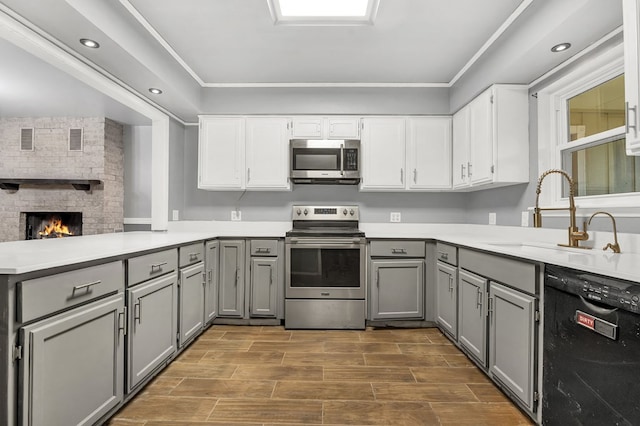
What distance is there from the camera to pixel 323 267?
10.4ft

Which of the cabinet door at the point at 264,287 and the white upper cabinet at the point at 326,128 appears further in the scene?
the white upper cabinet at the point at 326,128

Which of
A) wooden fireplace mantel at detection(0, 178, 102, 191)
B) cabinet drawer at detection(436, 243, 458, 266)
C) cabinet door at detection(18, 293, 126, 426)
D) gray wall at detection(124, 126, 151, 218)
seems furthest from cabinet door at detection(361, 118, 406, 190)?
wooden fireplace mantel at detection(0, 178, 102, 191)

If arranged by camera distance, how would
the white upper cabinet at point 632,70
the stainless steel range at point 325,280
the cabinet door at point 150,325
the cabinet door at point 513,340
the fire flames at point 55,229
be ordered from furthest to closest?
the fire flames at point 55,229
the stainless steel range at point 325,280
the cabinet door at point 150,325
the cabinet door at point 513,340
the white upper cabinet at point 632,70

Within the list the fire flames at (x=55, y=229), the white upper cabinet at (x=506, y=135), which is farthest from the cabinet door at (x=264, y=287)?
the fire flames at (x=55, y=229)

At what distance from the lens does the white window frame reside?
→ 195 cm

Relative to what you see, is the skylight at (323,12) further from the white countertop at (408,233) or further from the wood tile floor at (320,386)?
the wood tile floor at (320,386)

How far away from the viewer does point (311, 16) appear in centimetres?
232

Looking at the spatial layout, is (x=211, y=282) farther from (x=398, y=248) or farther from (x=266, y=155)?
(x=398, y=248)

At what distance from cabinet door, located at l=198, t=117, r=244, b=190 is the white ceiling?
0.27 metres

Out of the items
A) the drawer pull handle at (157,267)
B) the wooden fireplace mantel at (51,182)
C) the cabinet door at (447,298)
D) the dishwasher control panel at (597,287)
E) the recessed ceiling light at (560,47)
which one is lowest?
the cabinet door at (447,298)

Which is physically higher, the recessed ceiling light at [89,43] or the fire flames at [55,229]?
the recessed ceiling light at [89,43]

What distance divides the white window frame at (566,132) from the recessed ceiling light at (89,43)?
10.3ft

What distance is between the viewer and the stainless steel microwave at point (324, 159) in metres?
3.48

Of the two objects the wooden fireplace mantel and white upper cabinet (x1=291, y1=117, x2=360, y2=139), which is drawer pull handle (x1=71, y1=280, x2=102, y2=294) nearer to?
white upper cabinet (x1=291, y1=117, x2=360, y2=139)
